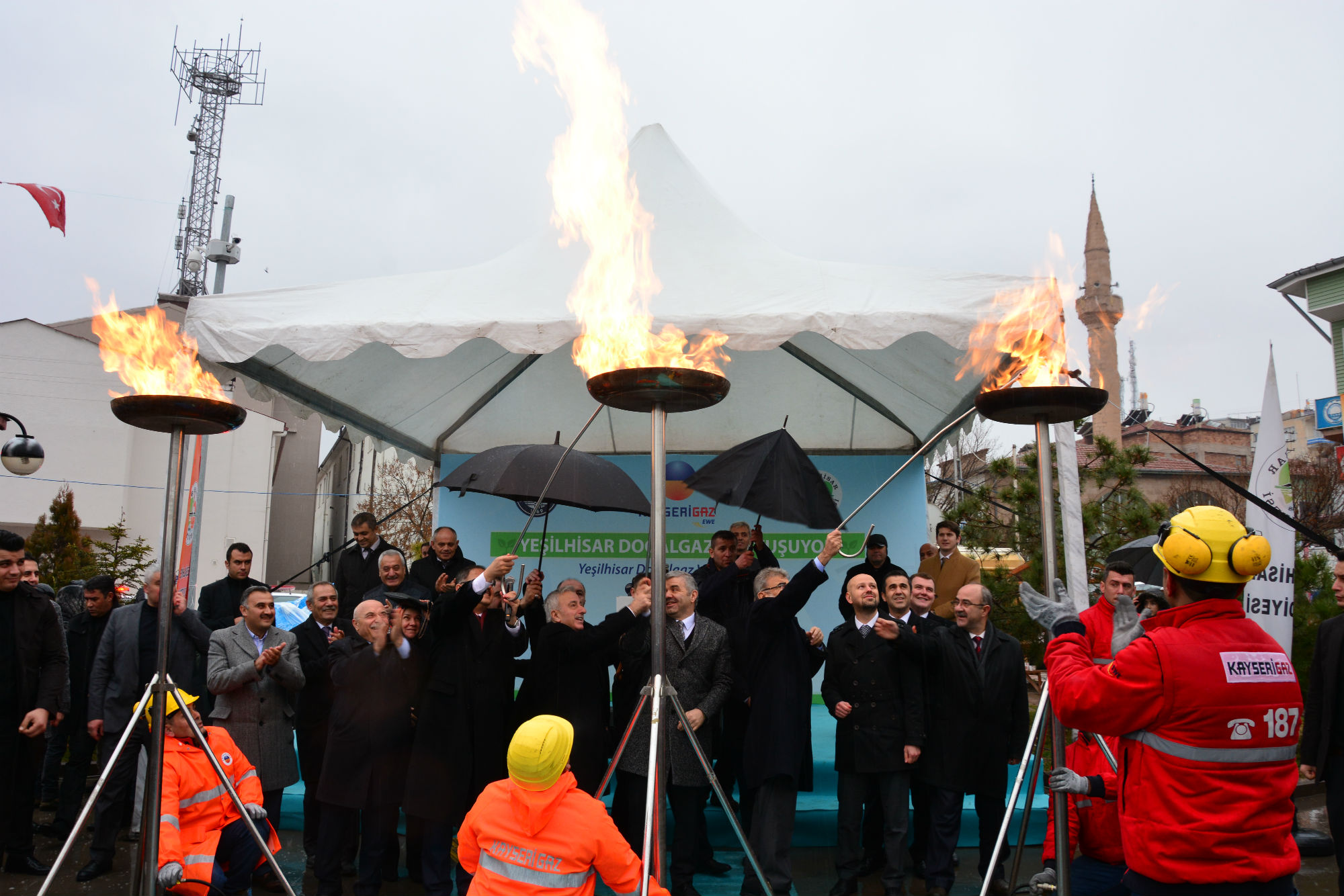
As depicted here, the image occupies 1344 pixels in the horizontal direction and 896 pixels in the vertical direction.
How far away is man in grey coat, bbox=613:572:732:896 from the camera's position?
493cm

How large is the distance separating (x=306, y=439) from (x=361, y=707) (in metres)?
27.9

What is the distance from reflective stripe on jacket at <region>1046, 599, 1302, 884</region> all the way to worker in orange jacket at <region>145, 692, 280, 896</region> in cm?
369

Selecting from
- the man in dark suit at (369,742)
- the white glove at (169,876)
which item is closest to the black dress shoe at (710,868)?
the man in dark suit at (369,742)

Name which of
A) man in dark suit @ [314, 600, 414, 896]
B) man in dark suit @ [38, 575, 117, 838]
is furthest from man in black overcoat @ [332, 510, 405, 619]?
man in dark suit @ [314, 600, 414, 896]

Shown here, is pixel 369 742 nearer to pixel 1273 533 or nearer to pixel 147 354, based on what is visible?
pixel 147 354

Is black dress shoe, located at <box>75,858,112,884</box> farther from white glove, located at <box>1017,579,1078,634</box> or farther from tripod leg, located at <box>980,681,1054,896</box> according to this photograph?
white glove, located at <box>1017,579,1078,634</box>

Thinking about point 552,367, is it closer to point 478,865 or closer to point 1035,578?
point 1035,578

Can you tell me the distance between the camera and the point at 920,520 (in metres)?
8.82

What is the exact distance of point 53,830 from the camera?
6129 millimetres

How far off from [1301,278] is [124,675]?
79.9ft

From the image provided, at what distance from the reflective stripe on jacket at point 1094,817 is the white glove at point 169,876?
3.61 metres

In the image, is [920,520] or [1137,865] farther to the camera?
[920,520]

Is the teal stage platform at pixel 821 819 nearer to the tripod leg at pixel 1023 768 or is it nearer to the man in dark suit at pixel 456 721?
the man in dark suit at pixel 456 721

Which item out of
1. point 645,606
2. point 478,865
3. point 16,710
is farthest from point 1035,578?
point 16,710
